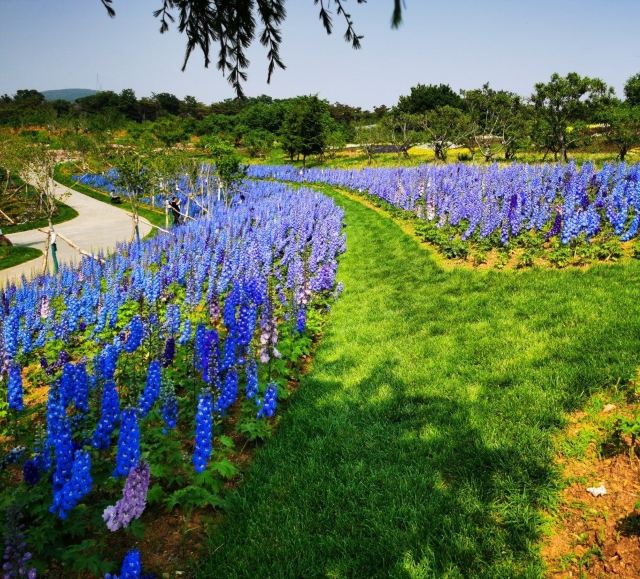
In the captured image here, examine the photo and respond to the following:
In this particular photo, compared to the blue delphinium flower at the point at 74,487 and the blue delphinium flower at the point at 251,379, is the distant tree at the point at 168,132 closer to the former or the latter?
the blue delphinium flower at the point at 251,379

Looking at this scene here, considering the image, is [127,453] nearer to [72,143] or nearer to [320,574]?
[320,574]

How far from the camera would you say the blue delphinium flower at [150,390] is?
16.6 ft

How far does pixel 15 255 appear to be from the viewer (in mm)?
20453

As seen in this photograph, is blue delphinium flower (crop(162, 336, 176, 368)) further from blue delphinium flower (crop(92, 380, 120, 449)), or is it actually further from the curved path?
the curved path

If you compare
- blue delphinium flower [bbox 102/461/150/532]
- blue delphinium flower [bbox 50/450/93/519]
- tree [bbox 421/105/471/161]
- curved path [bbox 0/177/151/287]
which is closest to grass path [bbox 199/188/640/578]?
blue delphinium flower [bbox 102/461/150/532]

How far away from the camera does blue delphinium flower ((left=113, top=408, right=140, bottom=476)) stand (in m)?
3.75

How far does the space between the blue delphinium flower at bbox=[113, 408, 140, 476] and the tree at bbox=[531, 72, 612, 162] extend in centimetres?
3508

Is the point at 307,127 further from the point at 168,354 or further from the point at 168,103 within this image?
the point at 168,103

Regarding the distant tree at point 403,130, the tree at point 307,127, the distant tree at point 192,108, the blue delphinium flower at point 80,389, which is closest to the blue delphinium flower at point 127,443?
the blue delphinium flower at point 80,389

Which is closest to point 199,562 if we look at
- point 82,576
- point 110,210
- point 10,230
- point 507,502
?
point 82,576

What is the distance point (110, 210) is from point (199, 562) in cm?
3752

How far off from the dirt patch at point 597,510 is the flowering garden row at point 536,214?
5.61 metres

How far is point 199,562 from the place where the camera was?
150 inches

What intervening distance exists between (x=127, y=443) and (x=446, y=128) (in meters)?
50.0
